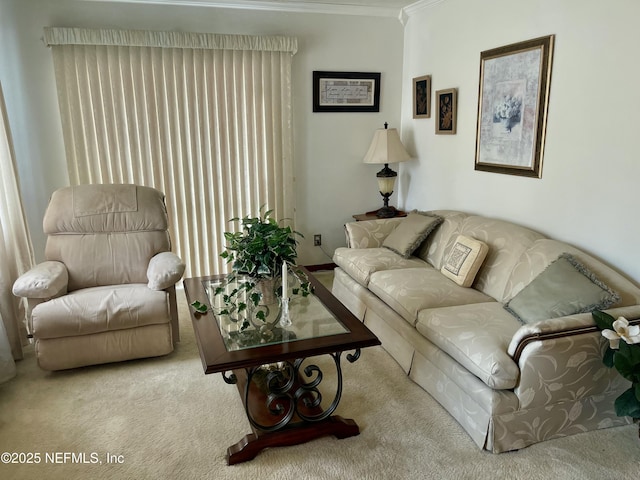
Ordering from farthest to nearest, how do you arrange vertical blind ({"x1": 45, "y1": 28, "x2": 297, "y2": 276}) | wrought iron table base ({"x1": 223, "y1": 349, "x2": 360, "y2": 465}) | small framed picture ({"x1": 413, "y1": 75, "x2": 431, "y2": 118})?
small framed picture ({"x1": 413, "y1": 75, "x2": 431, "y2": 118}) → vertical blind ({"x1": 45, "y1": 28, "x2": 297, "y2": 276}) → wrought iron table base ({"x1": 223, "y1": 349, "x2": 360, "y2": 465})

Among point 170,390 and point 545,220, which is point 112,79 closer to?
point 170,390

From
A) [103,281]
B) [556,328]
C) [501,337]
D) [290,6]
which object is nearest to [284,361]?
[501,337]

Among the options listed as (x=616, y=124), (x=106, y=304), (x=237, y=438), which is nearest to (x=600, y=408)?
(x=616, y=124)

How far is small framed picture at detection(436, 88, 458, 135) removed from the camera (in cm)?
377

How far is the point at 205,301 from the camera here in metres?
2.64

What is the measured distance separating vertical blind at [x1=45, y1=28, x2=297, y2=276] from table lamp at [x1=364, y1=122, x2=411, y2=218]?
30.1 inches

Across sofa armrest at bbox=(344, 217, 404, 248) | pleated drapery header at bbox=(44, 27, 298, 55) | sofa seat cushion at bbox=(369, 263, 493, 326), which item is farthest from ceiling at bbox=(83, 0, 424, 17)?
sofa seat cushion at bbox=(369, 263, 493, 326)

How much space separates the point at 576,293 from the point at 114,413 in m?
2.37

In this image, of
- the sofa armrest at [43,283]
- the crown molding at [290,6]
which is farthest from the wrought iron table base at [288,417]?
the crown molding at [290,6]

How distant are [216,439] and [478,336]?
1340mm

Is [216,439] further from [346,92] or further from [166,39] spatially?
[346,92]

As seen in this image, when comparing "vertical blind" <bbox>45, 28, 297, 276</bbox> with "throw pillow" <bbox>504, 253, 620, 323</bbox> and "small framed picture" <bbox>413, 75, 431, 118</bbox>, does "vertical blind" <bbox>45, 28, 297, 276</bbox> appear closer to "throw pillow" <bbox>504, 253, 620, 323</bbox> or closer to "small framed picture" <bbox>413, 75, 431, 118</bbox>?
"small framed picture" <bbox>413, 75, 431, 118</bbox>

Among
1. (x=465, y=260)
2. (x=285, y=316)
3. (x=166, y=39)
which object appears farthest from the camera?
(x=166, y=39)

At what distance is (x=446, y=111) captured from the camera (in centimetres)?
388
